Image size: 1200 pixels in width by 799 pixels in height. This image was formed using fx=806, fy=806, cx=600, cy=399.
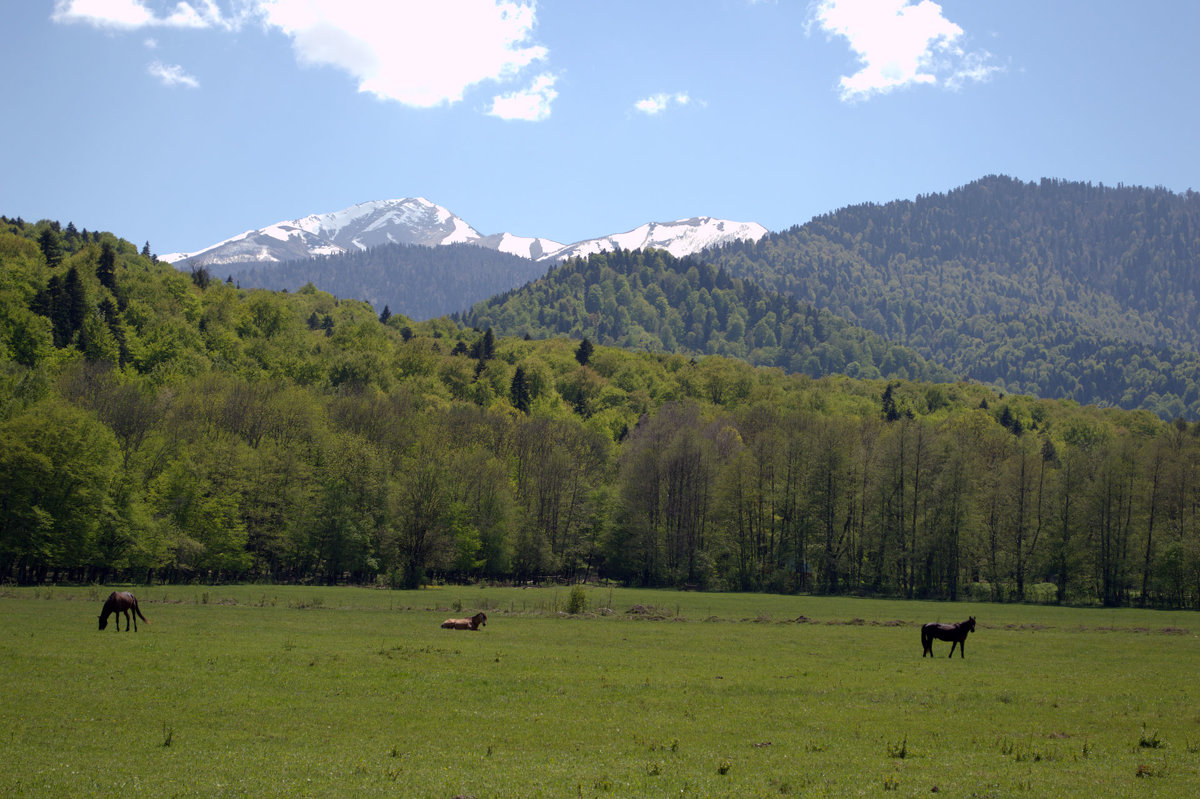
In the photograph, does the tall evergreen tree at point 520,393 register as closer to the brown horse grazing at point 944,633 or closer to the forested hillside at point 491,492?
the forested hillside at point 491,492

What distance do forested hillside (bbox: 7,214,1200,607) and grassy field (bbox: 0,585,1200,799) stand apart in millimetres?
30008

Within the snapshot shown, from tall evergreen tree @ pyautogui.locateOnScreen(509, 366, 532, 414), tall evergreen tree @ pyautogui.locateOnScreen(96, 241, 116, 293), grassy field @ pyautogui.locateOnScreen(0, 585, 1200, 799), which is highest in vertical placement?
tall evergreen tree @ pyautogui.locateOnScreen(96, 241, 116, 293)

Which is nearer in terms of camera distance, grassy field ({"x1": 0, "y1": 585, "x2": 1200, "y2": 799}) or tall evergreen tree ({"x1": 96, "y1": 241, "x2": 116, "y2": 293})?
grassy field ({"x1": 0, "y1": 585, "x2": 1200, "y2": 799})

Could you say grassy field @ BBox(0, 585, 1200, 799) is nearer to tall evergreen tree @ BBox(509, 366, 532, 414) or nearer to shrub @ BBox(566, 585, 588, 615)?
shrub @ BBox(566, 585, 588, 615)

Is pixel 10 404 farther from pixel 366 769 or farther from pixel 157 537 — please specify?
pixel 366 769

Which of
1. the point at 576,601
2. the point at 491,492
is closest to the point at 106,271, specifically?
the point at 491,492

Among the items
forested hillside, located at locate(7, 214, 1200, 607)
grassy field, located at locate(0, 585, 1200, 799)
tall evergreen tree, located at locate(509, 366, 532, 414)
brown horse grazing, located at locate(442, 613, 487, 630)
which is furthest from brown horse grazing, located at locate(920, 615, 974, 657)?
tall evergreen tree, located at locate(509, 366, 532, 414)

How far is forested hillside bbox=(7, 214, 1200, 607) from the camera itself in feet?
219

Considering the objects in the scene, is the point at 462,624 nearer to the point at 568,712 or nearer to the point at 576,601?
the point at 576,601

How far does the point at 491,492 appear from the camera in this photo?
292ft

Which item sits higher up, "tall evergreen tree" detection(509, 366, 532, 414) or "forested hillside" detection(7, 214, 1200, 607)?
"tall evergreen tree" detection(509, 366, 532, 414)

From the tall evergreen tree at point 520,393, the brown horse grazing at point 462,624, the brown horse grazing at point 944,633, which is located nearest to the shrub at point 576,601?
the brown horse grazing at point 462,624

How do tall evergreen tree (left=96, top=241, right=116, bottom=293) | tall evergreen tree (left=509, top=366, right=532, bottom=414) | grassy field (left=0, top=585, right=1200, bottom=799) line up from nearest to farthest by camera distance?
1. grassy field (left=0, top=585, right=1200, bottom=799)
2. tall evergreen tree (left=96, top=241, right=116, bottom=293)
3. tall evergreen tree (left=509, top=366, right=532, bottom=414)

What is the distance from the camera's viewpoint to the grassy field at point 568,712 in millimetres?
15047
